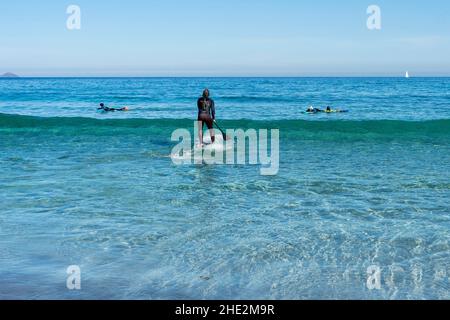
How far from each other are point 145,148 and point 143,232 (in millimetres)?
9756

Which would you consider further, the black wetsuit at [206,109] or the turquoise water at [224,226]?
the black wetsuit at [206,109]

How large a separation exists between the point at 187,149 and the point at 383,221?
9.50 meters

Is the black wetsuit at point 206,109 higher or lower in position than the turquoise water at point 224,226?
higher

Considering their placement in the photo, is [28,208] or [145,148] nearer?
[28,208]

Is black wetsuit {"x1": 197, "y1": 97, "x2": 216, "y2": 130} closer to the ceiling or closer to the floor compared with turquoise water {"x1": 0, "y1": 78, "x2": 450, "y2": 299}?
closer to the ceiling

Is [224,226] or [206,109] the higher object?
[206,109]

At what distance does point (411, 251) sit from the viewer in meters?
6.29

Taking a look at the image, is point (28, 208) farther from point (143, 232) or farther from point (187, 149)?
point (187, 149)

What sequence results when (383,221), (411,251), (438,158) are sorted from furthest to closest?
(438,158) < (383,221) < (411,251)

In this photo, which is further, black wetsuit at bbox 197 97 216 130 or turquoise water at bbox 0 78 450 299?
black wetsuit at bbox 197 97 216 130

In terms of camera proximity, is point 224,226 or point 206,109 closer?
point 224,226
